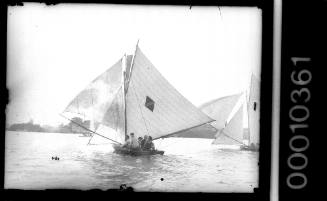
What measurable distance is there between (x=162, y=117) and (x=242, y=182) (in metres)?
0.57

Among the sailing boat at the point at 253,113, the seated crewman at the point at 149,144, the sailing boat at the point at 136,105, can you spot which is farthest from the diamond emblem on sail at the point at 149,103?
the sailing boat at the point at 253,113

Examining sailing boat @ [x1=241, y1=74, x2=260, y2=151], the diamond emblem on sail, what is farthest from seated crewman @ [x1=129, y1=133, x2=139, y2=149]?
sailing boat @ [x1=241, y1=74, x2=260, y2=151]

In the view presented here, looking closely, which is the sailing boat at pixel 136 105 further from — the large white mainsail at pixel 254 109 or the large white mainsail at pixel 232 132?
Answer: the large white mainsail at pixel 254 109

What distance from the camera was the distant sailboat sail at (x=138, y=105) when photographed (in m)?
2.11

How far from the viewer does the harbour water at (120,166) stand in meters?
2.06

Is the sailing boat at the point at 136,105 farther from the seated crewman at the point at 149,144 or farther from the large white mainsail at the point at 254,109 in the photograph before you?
the large white mainsail at the point at 254,109

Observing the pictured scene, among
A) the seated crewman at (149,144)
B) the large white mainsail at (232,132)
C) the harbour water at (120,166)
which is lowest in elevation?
the harbour water at (120,166)

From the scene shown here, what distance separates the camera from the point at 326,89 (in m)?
2.02

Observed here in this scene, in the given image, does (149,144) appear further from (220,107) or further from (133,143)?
(220,107)

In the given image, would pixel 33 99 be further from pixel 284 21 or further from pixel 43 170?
pixel 284 21

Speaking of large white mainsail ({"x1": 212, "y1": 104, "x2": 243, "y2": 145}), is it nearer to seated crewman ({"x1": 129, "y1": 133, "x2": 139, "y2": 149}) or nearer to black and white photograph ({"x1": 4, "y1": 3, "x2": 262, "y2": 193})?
black and white photograph ({"x1": 4, "y1": 3, "x2": 262, "y2": 193})

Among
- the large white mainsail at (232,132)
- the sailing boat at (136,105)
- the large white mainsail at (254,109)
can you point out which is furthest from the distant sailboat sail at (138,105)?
the large white mainsail at (254,109)

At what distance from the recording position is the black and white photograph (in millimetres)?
2068

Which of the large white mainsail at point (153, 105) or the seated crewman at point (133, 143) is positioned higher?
the large white mainsail at point (153, 105)
